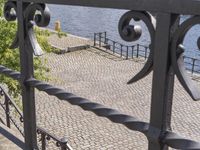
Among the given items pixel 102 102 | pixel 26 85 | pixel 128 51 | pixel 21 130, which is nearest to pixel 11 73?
pixel 26 85

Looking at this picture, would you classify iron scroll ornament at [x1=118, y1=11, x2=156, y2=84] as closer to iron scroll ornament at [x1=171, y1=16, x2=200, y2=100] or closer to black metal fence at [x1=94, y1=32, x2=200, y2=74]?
iron scroll ornament at [x1=171, y1=16, x2=200, y2=100]

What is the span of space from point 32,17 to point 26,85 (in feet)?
1.16

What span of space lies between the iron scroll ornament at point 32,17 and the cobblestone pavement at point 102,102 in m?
6.48

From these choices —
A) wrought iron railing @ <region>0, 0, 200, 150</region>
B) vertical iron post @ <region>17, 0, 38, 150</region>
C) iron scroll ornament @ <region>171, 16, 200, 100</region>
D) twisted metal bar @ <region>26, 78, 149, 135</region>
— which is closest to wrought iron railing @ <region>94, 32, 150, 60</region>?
vertical iron post @ <region>17, 0, 38, 150</region>

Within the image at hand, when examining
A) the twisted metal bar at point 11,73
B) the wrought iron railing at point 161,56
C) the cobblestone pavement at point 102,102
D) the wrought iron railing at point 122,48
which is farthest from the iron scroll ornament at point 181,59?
the wrought iron railing at point 122,48

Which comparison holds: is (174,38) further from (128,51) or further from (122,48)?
(122,48)

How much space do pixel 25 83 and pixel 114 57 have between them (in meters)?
18.1

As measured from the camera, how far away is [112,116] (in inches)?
53.3

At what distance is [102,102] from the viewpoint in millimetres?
12734

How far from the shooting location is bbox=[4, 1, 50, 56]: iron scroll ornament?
157 cm

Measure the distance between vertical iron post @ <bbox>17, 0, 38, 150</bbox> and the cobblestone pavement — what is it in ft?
20.7

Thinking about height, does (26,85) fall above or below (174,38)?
below

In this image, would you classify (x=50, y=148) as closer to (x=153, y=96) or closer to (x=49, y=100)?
(x=49, y=100)

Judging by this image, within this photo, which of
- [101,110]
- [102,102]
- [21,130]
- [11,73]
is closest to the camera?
[101,110]
